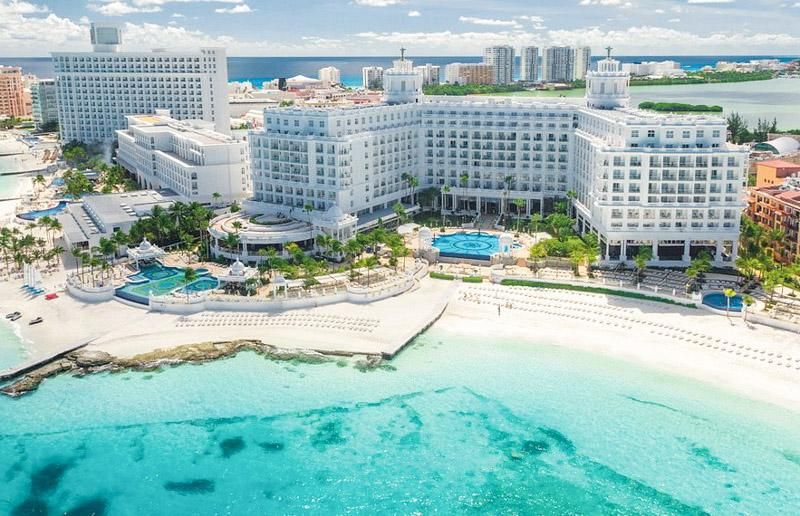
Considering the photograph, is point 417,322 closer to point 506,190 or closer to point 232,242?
point 232,242

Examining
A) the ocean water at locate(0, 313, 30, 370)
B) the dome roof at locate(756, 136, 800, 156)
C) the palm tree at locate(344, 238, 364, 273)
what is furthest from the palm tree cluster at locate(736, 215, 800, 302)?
the ocean water at locate(0, 313, 30, 370)

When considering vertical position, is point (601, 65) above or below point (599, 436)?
above

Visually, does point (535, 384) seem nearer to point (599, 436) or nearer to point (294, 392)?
point (599, 436)

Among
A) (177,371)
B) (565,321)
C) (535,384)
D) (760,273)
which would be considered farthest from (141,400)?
(760,273)

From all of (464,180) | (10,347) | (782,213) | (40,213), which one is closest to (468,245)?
(464,180)

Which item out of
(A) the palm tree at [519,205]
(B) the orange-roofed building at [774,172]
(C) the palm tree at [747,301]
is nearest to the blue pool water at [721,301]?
(C) the palm tree at [747,301]
